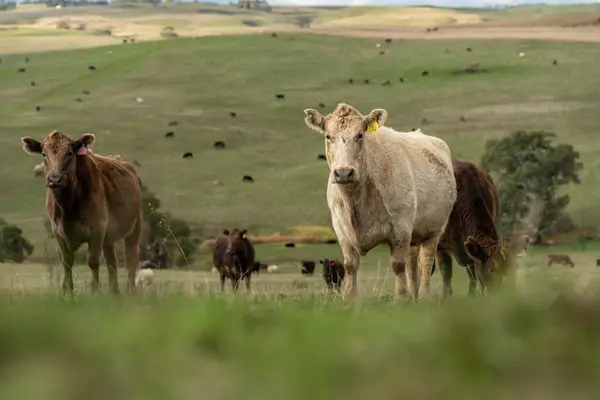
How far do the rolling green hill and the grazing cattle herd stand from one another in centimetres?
3921

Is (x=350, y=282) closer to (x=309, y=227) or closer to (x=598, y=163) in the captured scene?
(x=309, y=227)

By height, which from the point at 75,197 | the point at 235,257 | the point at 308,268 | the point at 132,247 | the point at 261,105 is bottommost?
the point at 261,105

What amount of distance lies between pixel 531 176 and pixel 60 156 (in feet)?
146

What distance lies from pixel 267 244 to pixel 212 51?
59527 millimetres

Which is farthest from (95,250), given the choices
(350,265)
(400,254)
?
(400,254)

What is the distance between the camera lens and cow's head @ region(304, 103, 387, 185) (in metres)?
11.6

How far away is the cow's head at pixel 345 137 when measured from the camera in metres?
11.6

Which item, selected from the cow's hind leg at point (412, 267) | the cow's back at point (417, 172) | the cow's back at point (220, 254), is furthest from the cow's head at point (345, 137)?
the cow's back at point (220, 254)

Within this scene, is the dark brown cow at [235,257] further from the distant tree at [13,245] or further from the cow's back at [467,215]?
the distant tree at [13,245]

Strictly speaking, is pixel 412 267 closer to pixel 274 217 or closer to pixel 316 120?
pixel 316 120

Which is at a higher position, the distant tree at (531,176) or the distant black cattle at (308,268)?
the distant black cattle at (308,268)

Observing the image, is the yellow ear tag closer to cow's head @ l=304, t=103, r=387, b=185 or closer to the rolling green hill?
cow's head @ l=304, t=103, r=387, b=185

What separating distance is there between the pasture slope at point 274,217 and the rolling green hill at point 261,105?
24 centimetres

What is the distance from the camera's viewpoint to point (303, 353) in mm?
5227
